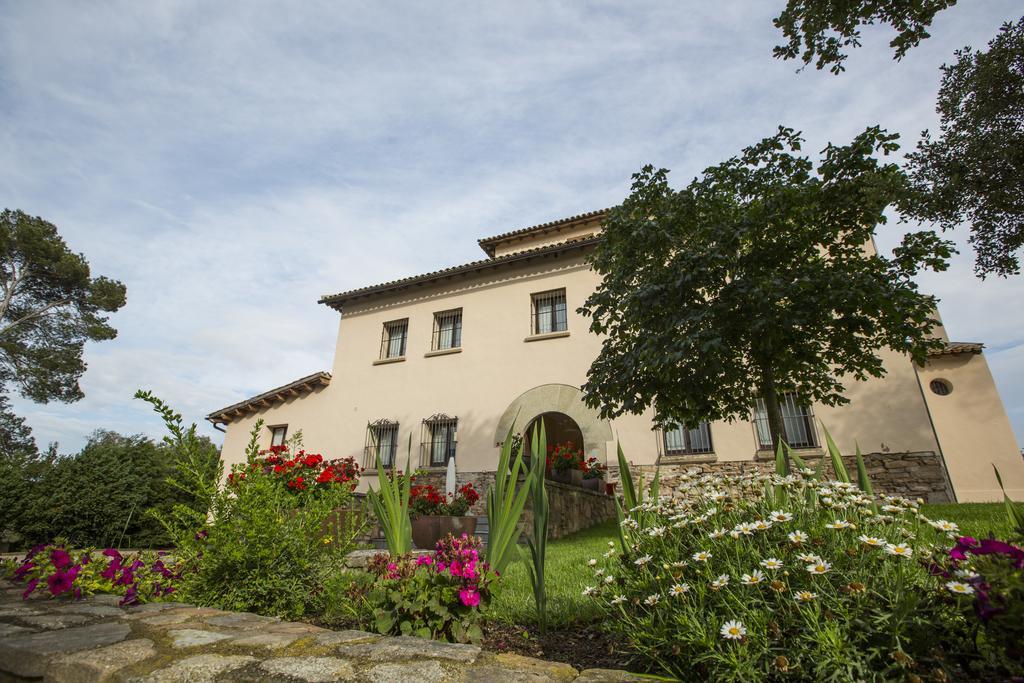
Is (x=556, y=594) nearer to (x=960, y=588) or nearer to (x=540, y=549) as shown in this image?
(x=540, y=549)

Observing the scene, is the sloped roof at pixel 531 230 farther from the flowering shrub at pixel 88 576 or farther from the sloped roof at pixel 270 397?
the flowering shrub at pixel 88 576

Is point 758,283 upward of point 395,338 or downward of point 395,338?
downward

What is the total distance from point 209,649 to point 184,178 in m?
6.59

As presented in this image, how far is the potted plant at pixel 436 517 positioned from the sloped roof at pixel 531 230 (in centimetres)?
892

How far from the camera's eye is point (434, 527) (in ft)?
20.4

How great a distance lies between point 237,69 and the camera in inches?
219

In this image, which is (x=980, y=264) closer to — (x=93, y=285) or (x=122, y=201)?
(x=122, y=201)

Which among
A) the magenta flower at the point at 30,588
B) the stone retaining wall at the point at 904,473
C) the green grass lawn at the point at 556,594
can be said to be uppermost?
the stone retaining wall at the point at 904,473

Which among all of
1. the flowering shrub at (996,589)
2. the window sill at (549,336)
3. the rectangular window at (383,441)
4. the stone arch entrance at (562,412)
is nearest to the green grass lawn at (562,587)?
the flowering shrub at (996,589)

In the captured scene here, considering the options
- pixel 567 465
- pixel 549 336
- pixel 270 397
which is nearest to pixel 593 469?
pixel 567 465

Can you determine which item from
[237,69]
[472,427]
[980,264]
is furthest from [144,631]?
[980,264]

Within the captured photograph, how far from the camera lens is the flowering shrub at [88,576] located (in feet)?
9.43

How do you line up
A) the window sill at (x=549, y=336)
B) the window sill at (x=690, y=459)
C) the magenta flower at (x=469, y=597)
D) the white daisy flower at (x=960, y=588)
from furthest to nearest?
the window sill at (x=549, y=336)
the window sill at (x=690, y=459)
the magenta flower at (x=469, y=597)
the white daisy flower at (x=960, y=588)

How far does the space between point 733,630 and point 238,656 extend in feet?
5.68
